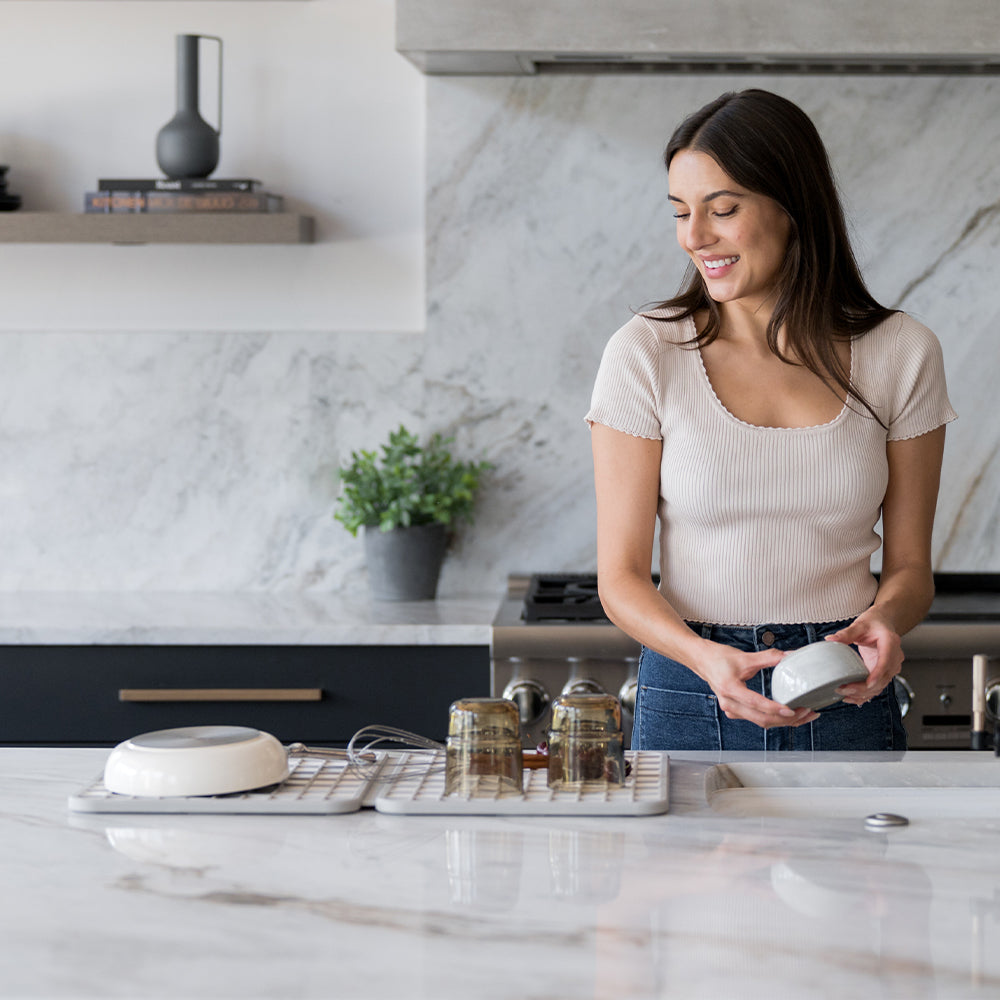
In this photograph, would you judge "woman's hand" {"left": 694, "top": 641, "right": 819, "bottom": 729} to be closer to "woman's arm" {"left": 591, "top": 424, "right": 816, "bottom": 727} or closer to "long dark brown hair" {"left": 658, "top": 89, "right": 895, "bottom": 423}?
"woman's arm" {"left": 591, "top": 424, "right": 816, "bottom": 727}

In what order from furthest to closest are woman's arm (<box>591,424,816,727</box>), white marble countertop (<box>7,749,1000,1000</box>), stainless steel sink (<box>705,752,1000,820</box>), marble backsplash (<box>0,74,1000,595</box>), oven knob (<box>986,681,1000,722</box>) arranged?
marble backsplash (<box>0,74,1000,595</box>), oven knob (<box>986,681,1000,722</box>), woman's arm (<box>591,424,816,727</box>), stainless steel sink (<box>705,752,1000,820</box>), white marble countertop (<box>7,749,1000,1000</box>)

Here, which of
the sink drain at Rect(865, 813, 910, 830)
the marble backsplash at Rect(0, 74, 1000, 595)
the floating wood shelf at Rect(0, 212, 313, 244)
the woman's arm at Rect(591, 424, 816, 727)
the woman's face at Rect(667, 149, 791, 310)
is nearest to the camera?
the sink drain at Rect(865, 813, 910, 830)

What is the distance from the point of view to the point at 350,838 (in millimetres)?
1103

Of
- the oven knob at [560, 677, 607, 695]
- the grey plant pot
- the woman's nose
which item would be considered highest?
the woman's nose

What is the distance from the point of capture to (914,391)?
1619 millimetres

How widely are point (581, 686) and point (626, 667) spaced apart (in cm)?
9

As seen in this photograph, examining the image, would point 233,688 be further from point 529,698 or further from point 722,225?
point 722,225

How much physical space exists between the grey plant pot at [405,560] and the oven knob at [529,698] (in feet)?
1.64

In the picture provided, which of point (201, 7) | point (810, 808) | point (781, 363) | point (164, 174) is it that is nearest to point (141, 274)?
point (164, 174)

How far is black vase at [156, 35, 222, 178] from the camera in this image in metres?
2.72

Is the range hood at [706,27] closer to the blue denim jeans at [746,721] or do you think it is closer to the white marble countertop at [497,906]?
the blue denim jeans at [746,721]

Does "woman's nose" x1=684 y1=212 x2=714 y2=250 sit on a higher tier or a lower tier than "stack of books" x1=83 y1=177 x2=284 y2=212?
lower

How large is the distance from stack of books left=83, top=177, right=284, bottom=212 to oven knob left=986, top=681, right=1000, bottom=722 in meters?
1.67

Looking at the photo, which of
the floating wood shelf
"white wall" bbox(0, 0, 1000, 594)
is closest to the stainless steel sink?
"white wall" bbox(0, 0, 1000, 594)
